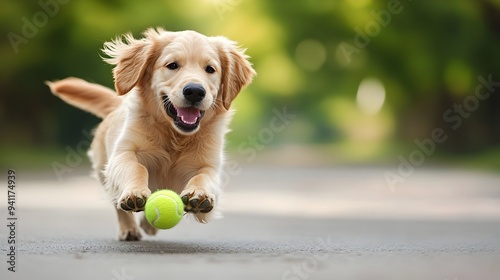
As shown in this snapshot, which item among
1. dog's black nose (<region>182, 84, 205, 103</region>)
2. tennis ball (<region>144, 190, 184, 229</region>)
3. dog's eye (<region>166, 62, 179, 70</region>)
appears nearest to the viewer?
tennis ball (<region>144, 190, 184, 229</region>)

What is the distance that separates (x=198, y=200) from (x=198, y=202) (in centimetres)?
1

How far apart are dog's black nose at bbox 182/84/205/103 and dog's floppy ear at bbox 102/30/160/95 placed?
0.59m

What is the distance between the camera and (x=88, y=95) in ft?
24.2

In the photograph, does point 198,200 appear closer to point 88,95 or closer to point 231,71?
point 231,71

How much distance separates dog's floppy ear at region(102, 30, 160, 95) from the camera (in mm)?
5949

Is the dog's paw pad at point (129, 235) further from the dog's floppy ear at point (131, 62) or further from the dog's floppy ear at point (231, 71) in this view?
the dog's floppy ear at point (231, 71)

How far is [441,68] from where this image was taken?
24422 mm

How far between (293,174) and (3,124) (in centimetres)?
1099

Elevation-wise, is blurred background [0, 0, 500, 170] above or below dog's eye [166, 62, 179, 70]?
above

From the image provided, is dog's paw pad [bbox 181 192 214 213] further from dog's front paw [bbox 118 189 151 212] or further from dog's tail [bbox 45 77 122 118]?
dog's tail [bbox 45 77 122 118]

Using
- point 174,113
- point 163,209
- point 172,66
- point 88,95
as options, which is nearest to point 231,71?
point 172,66

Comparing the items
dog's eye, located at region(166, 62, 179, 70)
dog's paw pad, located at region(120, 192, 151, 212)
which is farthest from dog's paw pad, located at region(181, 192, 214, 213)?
dog's eye, located at region(166, 62, 179, 70)

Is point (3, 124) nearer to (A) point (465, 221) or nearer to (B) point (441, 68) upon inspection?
(B) point (441, 68)

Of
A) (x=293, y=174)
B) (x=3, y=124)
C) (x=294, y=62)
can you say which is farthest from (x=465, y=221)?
(x=294, y=62)
